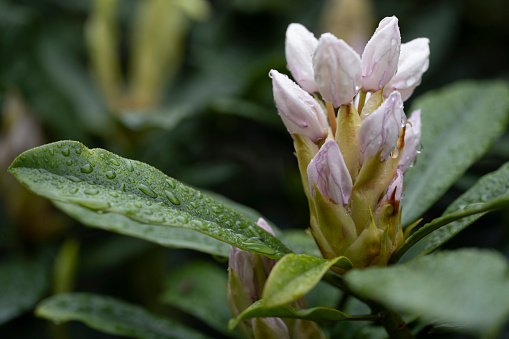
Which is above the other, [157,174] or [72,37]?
[72,37]

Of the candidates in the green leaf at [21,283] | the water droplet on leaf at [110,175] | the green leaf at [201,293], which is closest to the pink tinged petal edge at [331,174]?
the water droplet on leaf at [110,175]

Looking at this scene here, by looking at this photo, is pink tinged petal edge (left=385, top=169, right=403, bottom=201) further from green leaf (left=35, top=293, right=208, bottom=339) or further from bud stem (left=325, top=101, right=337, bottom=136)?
green leaf (left=35, top=293, right=208, bottom=339)

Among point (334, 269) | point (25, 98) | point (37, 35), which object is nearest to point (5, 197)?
point (25, 98)

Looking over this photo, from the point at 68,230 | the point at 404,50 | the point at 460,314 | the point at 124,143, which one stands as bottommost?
the point at 68,230

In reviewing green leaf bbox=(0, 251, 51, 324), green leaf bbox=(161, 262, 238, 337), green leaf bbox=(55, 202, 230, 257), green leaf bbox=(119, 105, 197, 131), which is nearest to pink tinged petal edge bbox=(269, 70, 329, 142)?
green leaf bbox=(55, 202, 230, 257)

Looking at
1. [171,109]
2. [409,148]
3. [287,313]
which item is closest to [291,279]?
[287,313]

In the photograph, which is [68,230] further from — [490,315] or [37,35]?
[490,315]
